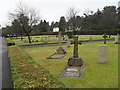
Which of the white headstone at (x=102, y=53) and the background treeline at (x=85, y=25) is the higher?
the background treeline at (x=85, y=25)

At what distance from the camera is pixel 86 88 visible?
19.7 feet

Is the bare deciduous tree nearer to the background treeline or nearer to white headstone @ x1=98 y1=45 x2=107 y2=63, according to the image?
the background treeline

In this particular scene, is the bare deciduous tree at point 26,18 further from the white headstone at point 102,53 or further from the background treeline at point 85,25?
the white headstone at point 102,53

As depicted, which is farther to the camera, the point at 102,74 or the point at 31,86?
the point at 102,74

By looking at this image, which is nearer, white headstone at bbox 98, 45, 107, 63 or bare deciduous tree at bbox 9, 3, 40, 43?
white headstone at bbox 98, 45, 107, 63

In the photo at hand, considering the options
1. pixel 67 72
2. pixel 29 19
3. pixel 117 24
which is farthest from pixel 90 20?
pixel 67 72

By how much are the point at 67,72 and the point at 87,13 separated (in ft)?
237

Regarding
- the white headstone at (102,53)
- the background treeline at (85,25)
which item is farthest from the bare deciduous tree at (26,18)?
the white headstone at (102,53)

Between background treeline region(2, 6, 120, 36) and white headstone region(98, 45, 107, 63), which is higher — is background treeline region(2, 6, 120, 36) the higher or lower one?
the higher one

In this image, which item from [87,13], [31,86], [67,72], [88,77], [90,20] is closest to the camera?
[31,86]

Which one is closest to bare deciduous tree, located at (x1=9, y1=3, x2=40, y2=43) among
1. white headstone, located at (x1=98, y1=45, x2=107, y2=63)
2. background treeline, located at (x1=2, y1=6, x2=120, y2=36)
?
background treeline, located at (x1=2, y1=6, x2=120, y2=36)

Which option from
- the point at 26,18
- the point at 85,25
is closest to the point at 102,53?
the point at 26,18

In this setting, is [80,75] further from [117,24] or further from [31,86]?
[117,24]

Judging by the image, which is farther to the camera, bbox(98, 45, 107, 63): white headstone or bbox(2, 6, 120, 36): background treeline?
bbox(2, 6, 120, 36): background treeline
